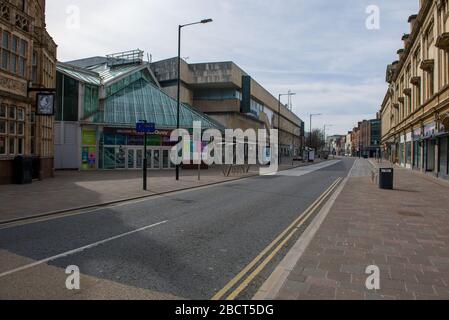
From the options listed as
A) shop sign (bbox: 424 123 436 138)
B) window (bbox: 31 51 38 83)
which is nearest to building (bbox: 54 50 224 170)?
window (bbox: 31 51 38 83)

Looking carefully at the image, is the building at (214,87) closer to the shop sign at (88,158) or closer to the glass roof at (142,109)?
the glass roof at (142,109)

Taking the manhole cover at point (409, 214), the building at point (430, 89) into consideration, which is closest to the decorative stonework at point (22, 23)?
the manhole cover at point (409, 214)

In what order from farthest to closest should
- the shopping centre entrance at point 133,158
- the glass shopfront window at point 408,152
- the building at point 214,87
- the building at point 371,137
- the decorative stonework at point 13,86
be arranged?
the building at point 371,137 < the building at point 214,87 < the glass shopfront window at point 408,152 < the shopping centre entrance at point 133,158 < the decorative stonework at point 13,86

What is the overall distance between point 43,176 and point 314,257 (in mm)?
20733

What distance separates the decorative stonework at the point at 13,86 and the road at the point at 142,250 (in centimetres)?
1032

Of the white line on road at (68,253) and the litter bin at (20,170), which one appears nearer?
the white line on road at (68,253)

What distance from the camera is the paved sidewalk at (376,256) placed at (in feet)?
15.3

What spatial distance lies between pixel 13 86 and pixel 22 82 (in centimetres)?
84

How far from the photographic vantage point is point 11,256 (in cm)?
633

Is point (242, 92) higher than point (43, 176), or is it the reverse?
point (242, 92)

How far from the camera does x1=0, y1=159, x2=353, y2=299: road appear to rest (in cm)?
489

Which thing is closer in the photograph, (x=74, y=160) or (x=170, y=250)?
(x=170, y=250)
